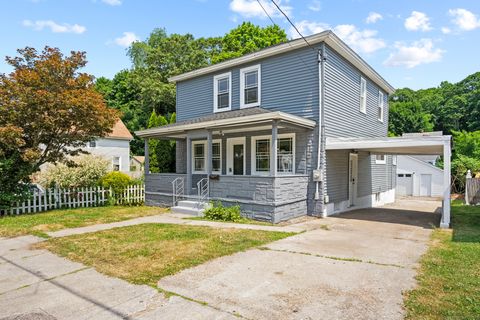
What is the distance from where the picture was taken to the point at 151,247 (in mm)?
6438

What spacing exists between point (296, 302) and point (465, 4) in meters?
10.2

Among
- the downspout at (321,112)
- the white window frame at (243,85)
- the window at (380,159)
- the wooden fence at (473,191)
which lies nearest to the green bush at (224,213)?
the downspout at (321,112)

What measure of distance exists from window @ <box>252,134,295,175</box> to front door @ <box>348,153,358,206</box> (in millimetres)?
3504

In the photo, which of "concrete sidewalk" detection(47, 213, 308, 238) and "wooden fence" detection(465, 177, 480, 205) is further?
"wooden fence" detection(465, 177, 480, 205)

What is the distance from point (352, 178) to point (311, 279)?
10.0 m

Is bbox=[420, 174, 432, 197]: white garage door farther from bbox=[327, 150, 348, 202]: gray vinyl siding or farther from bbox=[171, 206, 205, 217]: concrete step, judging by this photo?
bbox=[171, 206, 205, 217]: concrete step

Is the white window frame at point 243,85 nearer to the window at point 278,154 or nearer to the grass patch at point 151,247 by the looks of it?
the window at point 278,154

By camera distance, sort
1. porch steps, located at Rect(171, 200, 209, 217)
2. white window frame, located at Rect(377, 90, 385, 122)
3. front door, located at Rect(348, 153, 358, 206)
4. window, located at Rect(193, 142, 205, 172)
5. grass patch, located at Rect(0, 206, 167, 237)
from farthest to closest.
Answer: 1. white window frame, located at Rect(377, 90, 385, 122)
2. window, located at Rect(193, 142, 205, 172)
3. front door, located at Rect(348, 153, 358, 206)
4. porch steps, located at Rect(171, 200, 209, 217)
5. grass patch, located at Rect(0, 206, 167, 237)

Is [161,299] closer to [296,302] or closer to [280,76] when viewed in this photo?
[296,302]

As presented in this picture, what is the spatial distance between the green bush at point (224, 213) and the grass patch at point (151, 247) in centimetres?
156

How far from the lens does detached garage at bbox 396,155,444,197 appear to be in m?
22.8

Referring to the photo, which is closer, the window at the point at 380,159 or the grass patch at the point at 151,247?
the grass patch at the point at 151,247

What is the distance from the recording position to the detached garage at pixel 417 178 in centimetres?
2284

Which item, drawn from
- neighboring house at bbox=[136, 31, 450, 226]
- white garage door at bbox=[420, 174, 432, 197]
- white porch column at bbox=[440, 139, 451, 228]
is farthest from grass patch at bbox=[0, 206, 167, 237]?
white garage door at bbox=[420, 174, 432, 197]
